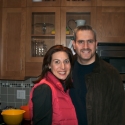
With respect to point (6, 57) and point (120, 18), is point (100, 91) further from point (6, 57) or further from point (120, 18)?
point (6, 57)

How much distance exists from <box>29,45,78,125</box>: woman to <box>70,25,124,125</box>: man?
0.11 m

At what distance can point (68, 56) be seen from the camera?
148cm

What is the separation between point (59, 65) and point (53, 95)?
26 centimetres

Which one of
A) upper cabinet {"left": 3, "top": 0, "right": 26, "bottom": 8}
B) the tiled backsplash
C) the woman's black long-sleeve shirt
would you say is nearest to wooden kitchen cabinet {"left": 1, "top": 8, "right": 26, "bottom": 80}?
upper cabinet {"left": 3, "top": 0, "right": 26, "bottom": 8}

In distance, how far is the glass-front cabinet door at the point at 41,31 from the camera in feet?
7.20

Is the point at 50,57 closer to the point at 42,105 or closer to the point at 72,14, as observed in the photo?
the point at 42,105

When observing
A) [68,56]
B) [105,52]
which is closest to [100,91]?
[68,56]

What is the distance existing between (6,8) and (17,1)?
155 mm

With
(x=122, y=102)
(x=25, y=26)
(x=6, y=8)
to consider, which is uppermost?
(x=6, y=8)

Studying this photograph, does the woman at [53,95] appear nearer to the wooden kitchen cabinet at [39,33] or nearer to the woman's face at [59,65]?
the woman's face at [59,65]

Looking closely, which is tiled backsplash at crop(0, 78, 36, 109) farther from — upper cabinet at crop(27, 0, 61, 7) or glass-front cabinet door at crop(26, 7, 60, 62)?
upper cabinet at crop(27, 0, 61, 7)

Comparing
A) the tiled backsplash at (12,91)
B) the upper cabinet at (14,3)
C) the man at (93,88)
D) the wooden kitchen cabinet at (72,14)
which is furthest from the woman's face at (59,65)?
the tiled backsplash at (12,91)

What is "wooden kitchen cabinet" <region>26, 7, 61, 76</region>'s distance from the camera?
7.20 feet

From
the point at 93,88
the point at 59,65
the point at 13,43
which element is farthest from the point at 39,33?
the point at 93,88
